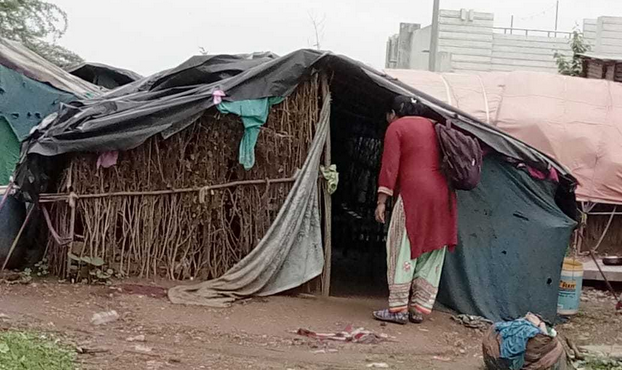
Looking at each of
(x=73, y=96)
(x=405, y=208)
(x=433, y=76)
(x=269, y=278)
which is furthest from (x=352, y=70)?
(x=433, y=76)

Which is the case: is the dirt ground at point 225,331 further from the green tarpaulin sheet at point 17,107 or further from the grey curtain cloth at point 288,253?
the green tarpaulin sheet at point 17,107

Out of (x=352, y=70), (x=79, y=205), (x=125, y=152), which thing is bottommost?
(x=79, y=205)

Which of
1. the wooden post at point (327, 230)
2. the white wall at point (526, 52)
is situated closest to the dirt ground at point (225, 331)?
the wooden post at point (327, 230)

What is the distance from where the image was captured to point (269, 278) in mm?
7172

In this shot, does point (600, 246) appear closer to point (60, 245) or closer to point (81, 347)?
point (60, 245)

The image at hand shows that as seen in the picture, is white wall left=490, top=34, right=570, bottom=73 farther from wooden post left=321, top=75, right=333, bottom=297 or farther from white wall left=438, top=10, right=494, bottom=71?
wooden post left=321, top=75, right=333, bottom=297

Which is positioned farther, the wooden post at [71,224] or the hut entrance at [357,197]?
the hut entrance at [357,197]

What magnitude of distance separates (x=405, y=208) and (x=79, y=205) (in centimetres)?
283

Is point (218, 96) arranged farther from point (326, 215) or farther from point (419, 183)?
point (419, 183)

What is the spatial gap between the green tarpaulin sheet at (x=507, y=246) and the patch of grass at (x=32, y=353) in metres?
3.65

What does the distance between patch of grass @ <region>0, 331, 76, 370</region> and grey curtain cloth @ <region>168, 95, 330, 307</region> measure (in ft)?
6.76

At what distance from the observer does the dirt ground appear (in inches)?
210

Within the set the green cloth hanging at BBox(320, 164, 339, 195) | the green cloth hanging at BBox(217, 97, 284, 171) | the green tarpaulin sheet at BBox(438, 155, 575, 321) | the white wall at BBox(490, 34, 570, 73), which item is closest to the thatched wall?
the green cloth hanging at BBox(217, 97, 284, 171)

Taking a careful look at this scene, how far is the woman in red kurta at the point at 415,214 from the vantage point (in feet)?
21.9
